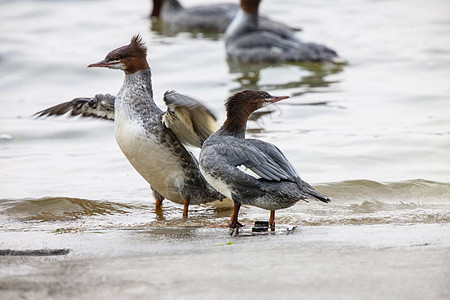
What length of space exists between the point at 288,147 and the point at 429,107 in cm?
250

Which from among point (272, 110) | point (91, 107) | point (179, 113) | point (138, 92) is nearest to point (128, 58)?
point (138, 92)

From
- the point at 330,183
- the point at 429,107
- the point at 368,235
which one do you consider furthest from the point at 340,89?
the point at 368,235

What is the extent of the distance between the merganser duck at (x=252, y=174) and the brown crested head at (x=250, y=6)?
26.9ft

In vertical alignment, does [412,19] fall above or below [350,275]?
above

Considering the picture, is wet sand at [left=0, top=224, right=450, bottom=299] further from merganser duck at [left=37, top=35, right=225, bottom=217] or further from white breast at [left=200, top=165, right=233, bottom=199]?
merganser duck at [left=37, top=35, right=225, bottom=217]

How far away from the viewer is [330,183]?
7.14 metres

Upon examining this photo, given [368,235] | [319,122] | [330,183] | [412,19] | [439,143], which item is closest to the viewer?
[368,235]

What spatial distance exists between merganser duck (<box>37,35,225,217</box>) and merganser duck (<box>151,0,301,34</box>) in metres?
9.58

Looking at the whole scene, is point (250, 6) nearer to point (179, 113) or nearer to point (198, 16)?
point (198, 16)

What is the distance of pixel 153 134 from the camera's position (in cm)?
606

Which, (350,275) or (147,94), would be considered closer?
(350,275)

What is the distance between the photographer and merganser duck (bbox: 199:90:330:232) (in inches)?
195

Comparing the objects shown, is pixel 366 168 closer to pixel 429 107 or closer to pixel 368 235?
pixel 429 107

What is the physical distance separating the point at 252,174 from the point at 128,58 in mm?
1952
